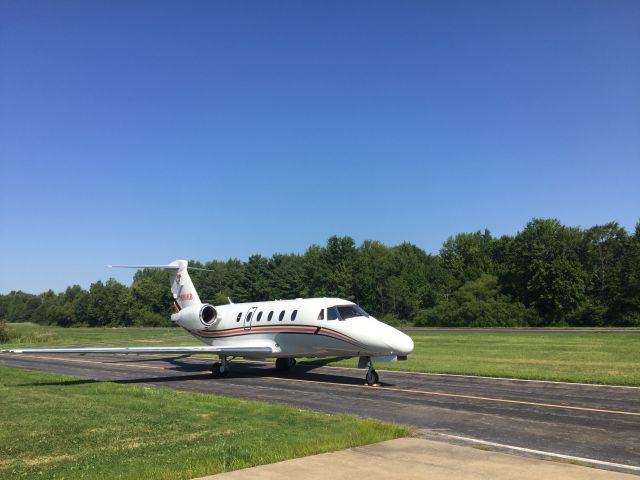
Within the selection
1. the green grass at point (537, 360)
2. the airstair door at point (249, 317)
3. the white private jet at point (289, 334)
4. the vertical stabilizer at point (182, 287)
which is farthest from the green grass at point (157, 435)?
the vertical stabilizer at point (182, 287)

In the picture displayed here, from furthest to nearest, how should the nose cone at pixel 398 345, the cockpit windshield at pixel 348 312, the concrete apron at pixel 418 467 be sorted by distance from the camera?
the cockpit windshield at pixel 348 312 < the nose cone at pixel 398 345 < the concrete apron at pixel 418 467

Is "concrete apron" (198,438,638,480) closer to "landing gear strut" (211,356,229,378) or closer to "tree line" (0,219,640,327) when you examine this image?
"landing gear strut" (211,356,229,378)

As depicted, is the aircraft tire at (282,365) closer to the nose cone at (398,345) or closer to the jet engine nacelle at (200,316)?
the jet engine nacelle at (200,316)

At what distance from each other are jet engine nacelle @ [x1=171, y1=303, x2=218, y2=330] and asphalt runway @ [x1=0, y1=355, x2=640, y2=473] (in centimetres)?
260

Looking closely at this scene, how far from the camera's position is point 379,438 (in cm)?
901

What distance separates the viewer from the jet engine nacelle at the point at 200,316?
83.0 feet

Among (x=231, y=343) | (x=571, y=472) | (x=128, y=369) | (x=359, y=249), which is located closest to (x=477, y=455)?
(x=571, y=472)

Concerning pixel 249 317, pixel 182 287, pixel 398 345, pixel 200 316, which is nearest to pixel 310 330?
pixel 398 345

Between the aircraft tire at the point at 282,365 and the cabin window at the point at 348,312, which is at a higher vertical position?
the cabin window at the point at 348,312

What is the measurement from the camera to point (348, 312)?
61.5ft

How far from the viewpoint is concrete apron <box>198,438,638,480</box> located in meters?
6.79

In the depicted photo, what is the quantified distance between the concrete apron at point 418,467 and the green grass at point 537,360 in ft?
33.9

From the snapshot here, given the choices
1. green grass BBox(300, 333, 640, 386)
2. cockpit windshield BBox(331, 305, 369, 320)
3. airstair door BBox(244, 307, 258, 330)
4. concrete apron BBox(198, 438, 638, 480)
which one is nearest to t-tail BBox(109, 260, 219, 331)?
airstair door BBox(244, 307, 258, 330)

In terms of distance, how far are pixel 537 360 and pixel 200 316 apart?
607 inches
